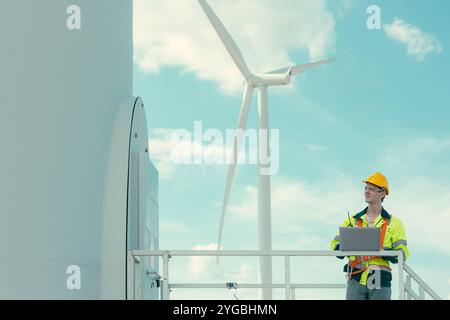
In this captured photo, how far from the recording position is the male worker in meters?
9.20

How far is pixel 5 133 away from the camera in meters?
6.22

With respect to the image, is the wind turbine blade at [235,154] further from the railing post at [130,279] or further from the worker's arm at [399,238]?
the railing post at [130,279]

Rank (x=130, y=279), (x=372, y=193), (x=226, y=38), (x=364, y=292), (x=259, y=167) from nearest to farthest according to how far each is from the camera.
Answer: (x=130, y=279), (x=364, y=292), (x=372, y=193), (x=259, y=167), (x=226, y=38)

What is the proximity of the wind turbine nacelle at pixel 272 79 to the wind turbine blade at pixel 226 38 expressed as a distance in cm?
83

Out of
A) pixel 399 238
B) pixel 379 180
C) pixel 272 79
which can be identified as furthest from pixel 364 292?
pixel 272 79

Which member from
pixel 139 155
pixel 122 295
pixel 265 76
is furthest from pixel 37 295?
pixel 265 76

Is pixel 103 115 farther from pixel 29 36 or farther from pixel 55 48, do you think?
pixel 29 36

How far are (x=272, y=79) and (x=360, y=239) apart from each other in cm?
1562

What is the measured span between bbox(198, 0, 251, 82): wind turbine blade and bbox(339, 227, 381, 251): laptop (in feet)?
41.9

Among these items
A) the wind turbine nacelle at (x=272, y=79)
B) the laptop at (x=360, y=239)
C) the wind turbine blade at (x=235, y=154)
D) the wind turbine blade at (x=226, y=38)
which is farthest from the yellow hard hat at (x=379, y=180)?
the wind turbine nacelle at (x=272, y=79)

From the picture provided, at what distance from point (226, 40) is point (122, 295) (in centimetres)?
1343

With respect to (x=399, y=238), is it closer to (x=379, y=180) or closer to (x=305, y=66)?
(x=379, y=180)

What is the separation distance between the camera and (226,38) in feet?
69.8

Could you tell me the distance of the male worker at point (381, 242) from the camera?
920cm
